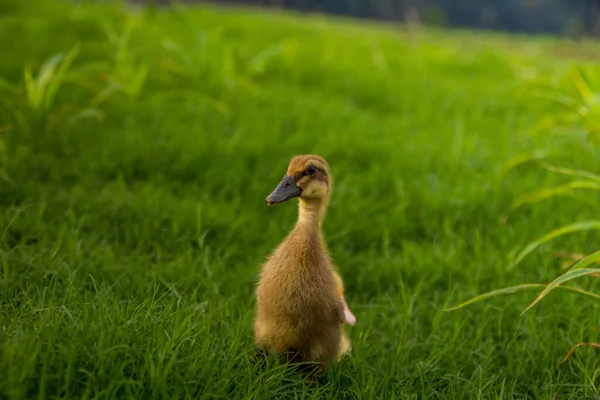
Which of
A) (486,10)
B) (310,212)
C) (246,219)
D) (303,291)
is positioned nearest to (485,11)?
(486,10)

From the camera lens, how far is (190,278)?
2547 millimetres

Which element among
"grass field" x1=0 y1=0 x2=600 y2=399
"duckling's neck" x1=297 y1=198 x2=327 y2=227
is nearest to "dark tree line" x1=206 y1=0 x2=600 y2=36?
"grass field" x1=0 y1=0 x2=600 y2=399

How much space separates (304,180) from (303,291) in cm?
36

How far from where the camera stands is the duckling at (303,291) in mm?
1865

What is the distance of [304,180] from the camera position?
6.23 feet

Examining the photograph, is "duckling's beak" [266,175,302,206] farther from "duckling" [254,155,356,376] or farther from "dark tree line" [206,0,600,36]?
"dark tree line" [206,0,600,36]

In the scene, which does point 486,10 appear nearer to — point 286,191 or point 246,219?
point 246,219

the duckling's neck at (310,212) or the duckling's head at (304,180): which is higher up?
the duckling's head at (304,180)

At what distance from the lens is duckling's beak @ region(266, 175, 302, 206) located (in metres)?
1.85

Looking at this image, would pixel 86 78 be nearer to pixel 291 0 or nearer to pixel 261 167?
pixel 261 167

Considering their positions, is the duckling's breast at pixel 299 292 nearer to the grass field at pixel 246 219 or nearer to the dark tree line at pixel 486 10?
the grass field at pixel 246 219

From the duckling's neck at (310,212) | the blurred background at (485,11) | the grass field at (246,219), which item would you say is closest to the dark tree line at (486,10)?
the blurred background at (485,11)

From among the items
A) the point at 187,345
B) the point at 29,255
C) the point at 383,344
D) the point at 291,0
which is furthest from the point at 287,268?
the point at 291,0

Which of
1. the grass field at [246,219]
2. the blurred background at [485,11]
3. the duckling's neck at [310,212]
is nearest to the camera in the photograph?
the grass field at [246,219]
